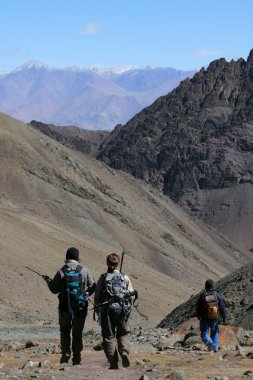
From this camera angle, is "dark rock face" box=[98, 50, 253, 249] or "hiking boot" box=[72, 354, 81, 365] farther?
"dark rock face" box=[98, 50, 253, 249]

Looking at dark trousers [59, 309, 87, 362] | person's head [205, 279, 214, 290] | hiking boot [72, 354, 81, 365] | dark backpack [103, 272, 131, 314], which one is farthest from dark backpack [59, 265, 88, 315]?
person's head [205, 279, 214, 290]

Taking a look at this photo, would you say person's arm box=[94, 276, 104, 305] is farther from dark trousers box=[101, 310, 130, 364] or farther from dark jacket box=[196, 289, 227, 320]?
dark jacket box=[196, 289, 227, 320]

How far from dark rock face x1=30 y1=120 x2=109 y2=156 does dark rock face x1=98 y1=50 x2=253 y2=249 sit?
6177mm

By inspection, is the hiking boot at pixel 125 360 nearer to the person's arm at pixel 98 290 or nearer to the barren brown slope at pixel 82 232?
the person's arm at pixel 98 290

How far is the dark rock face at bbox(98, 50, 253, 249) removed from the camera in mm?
142750

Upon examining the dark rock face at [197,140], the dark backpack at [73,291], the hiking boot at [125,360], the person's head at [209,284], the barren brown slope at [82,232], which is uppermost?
the dark rock face at [197,140]

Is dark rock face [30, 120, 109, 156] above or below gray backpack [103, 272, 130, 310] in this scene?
above

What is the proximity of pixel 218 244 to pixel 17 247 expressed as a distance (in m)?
60.9

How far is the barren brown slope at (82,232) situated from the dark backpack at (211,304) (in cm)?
1949

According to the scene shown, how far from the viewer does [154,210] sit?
95.7 meters

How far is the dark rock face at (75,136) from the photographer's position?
15462 centimetres

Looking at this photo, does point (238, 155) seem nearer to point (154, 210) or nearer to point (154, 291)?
point (154, 210)

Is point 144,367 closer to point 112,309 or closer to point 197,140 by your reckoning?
point 112,309

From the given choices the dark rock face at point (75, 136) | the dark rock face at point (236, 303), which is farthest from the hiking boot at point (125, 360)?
the dark rock face at point (75, 136)
